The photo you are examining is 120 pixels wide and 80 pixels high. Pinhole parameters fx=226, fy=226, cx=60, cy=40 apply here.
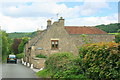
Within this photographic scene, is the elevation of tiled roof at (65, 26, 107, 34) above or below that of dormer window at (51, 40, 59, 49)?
A: above

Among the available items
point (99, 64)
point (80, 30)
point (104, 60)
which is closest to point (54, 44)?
point (80, 30)

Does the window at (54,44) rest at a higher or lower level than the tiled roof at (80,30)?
lower

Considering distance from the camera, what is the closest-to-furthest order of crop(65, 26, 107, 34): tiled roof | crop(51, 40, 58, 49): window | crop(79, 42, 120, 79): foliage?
crop(79, 42, 120, 79): foliage < crop(51, 40, 58, 49): window < crop(65, 26, 107, 34): tiled roof

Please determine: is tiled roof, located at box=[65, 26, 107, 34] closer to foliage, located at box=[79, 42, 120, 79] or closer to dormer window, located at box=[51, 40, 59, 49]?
dormer window, located at box=[51, 40, 59, 49]

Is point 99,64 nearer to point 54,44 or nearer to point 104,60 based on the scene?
point 104,60

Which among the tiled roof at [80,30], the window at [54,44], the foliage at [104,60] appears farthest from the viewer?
the tiled roof at [80,30]

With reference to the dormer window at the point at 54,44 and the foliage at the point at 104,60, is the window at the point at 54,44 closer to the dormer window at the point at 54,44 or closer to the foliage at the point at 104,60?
the dormer window at the point at 54,44

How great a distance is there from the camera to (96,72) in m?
8.69

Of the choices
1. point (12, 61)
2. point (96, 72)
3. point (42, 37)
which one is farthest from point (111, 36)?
point (96, 72)

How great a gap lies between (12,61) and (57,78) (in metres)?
33.4

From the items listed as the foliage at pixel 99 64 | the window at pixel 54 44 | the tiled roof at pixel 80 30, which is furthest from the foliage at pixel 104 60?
the tiled roof at pixel 80 30

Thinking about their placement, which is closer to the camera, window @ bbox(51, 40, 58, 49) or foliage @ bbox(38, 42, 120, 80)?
foliage @ bbox(38, 42, 120, 80)

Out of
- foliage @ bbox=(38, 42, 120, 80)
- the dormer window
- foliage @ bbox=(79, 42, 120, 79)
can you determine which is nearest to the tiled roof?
the dormer window

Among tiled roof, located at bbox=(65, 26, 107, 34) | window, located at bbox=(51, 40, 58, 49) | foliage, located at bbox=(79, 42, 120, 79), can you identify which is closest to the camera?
foliage, located at bbox=(79, 42, 120, 79)
